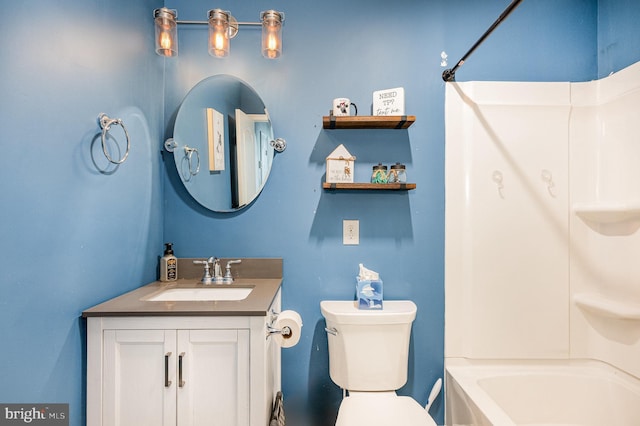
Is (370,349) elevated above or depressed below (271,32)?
below

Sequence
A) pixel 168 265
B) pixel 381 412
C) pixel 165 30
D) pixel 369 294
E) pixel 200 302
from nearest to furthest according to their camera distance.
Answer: pixel 200 302
pixel 381 412
pixel 165 30
pixel 369 294
pixel 168 265

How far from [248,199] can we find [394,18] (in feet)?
4.11

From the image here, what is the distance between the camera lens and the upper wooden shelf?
165 cm

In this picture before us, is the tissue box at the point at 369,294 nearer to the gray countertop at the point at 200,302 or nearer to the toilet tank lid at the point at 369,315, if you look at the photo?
the toilet tank lid at the point at 369,315

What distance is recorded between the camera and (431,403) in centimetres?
172

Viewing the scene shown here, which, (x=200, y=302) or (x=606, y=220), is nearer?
(x=200, y=302)

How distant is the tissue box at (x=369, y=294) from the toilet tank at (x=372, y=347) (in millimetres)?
33

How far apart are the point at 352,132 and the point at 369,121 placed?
0.16m

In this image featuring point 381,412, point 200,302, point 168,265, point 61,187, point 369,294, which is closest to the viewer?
A: point 61,187

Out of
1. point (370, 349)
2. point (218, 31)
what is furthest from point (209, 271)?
point (218, 31)

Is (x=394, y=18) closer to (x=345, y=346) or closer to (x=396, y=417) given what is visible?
(x=345, y=346)

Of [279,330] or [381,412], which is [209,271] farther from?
[381,412]

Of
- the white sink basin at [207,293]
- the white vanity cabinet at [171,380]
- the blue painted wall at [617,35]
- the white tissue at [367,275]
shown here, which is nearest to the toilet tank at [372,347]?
the white tissue at [367,275]

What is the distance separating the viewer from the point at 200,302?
1.28 m
